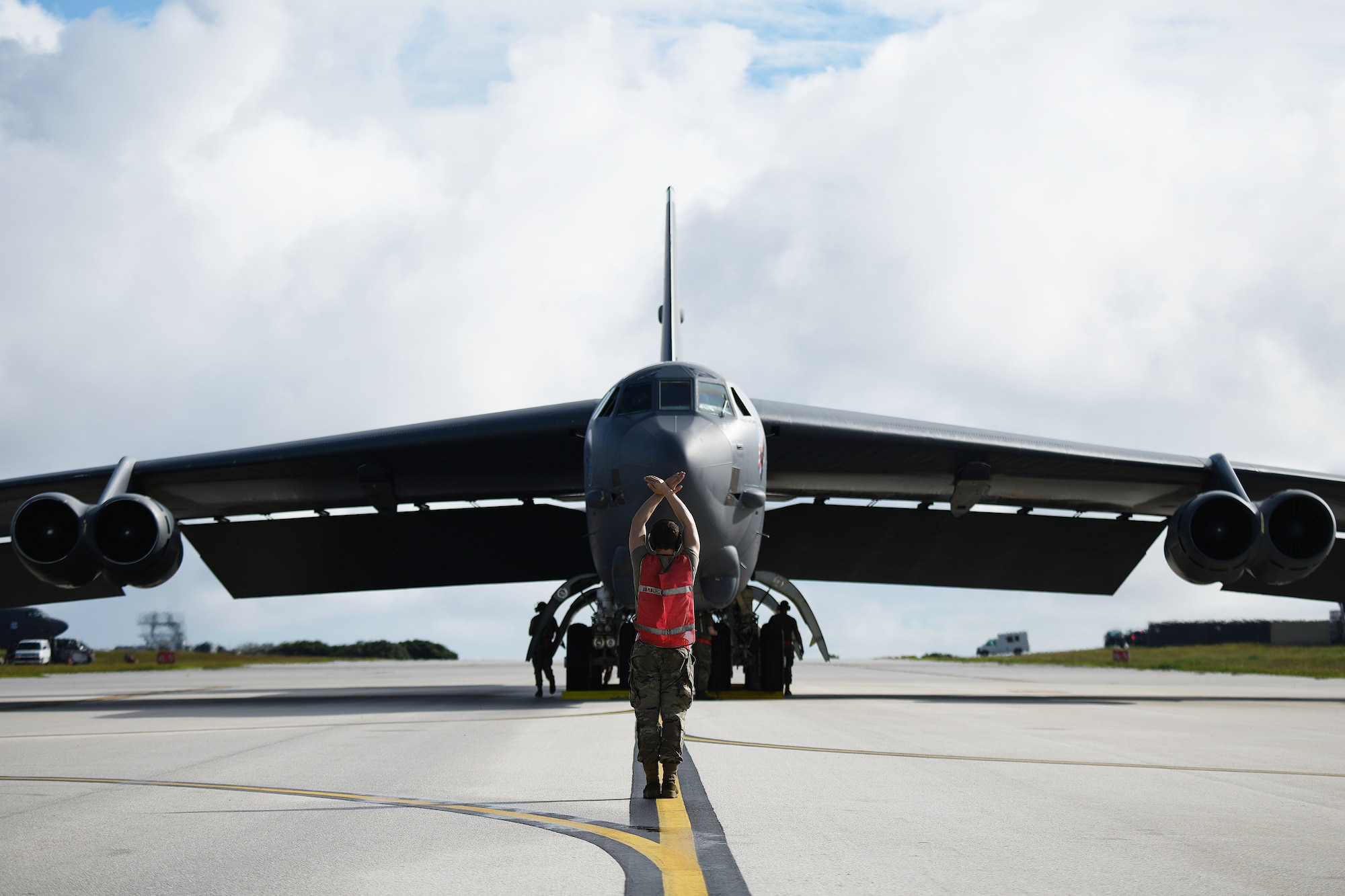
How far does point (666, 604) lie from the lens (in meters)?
6.18

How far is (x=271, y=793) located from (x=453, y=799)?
1.05m

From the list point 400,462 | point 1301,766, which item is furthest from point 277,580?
point 1301,766

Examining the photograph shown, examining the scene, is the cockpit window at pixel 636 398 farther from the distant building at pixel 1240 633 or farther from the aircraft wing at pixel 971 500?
the distant building at pixel 1240 633

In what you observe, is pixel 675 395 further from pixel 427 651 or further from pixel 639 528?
pixel 427 651

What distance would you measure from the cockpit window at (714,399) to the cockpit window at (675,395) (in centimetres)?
16

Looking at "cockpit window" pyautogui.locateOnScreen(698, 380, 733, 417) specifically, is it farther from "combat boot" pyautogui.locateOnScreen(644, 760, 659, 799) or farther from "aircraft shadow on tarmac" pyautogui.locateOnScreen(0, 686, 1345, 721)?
"combat boot" pyautogui.locateOnScreen(644, 760, 659, 799)

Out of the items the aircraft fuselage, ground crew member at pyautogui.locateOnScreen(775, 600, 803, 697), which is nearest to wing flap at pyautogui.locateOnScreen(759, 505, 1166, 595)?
ground crew member at pyautogui.locateOnScreen(775, 600, 803, 697)

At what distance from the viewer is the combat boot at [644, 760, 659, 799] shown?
19.7 ft

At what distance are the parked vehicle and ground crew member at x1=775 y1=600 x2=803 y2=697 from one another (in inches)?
1650

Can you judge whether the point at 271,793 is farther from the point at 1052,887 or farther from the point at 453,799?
the point at 1052,887

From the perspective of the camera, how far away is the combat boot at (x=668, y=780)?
236 inches

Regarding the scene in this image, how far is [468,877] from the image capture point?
4039 millimetres

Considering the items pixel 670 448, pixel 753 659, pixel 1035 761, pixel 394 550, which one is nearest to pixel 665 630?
pixel 1035 761

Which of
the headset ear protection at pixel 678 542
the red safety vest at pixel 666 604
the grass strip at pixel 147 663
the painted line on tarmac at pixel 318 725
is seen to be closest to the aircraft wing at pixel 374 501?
the painted line on tarmac at pixel 318 725
